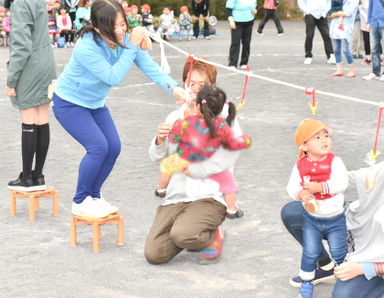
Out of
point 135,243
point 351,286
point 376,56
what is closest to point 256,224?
point 135,243

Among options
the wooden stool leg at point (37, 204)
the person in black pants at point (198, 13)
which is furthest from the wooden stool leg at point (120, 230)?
the person in black pants at point (198, 13)

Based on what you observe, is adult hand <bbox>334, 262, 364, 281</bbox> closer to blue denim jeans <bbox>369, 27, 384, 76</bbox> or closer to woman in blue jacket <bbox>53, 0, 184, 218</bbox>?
woman in blue jacket <bbox>53, 0, 184, 218</bbox>

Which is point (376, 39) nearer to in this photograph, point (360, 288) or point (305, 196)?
point (305, 196)

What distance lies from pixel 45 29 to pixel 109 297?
7.95 ft

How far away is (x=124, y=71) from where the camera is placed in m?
4.49

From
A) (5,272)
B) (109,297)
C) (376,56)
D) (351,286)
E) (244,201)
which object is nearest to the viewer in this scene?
(351,286)

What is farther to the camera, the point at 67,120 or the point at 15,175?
the point at 15,175

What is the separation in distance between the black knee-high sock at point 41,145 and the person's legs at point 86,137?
68 centimetres

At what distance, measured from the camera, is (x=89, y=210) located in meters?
4.64

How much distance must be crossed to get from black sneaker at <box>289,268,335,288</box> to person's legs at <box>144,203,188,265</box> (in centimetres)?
83

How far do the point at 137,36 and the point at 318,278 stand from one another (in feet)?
6.55

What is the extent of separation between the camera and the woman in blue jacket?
447 centimetres

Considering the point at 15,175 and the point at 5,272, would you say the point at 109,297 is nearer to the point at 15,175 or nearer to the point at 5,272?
the point at 5,272

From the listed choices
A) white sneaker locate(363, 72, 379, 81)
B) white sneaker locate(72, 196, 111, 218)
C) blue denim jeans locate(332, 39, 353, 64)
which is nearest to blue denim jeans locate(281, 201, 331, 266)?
white sneaker locate(72, 196, 111, 218)
